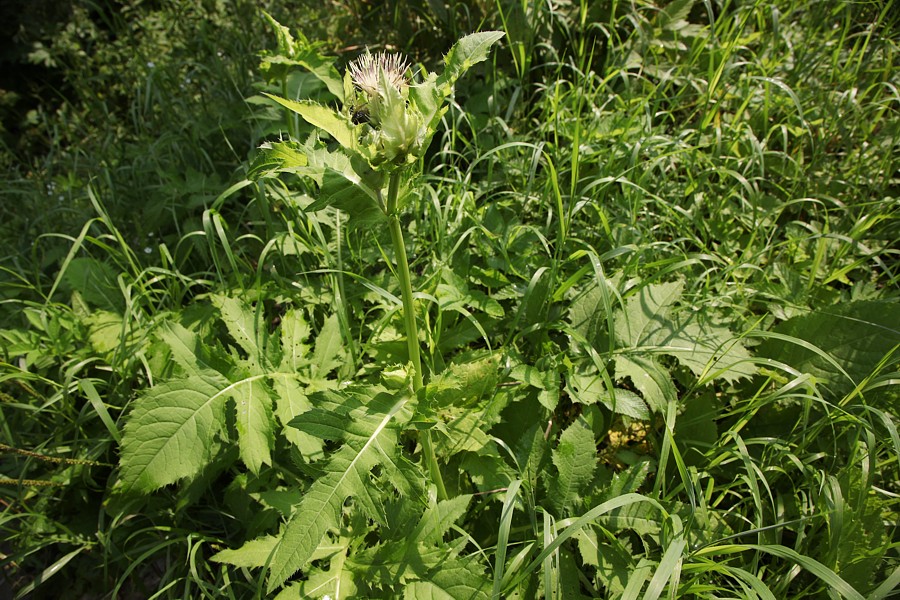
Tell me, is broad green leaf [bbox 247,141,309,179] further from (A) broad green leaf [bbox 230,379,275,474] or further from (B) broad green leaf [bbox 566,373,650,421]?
(B) broad green leaf [bbox 566,373,650,421]

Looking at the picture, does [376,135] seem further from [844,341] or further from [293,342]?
[844,341]

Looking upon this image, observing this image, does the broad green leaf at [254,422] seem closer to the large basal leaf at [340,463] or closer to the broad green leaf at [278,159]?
the large basal leaf at [340,463]

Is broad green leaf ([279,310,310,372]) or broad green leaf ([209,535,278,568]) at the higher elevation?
broad green leaf ([279,310,310,372])

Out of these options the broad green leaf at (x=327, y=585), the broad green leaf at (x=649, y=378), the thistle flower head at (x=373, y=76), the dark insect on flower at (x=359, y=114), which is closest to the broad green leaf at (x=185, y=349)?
the broad green leaf at (x=327, y=585)

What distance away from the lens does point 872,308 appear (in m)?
1.77

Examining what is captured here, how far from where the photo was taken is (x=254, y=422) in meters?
1.55

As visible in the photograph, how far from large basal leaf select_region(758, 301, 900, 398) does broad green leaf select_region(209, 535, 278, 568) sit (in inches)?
67.9

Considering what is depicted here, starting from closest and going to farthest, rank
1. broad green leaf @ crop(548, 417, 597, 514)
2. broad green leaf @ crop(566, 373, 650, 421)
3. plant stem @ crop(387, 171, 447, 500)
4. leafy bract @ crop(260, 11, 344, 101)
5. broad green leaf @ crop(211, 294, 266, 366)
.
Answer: plant stem @ crop(387, 171, 447, 500)
broad green leaf @ crop(548, 417, 597, 514)
broad green leaf @ crop(566, 373, 650, 421)
broad green leaf @ crop(211, 294, 266, 366)
leafy bract @ crop(260, 11, 344, 101)

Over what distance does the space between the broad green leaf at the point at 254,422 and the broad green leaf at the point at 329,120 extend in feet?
2.76

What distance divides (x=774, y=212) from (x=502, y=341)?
1.21m

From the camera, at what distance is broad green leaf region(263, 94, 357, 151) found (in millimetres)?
1094

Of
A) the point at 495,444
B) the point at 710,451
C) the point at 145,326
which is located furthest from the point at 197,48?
the point at 710,451

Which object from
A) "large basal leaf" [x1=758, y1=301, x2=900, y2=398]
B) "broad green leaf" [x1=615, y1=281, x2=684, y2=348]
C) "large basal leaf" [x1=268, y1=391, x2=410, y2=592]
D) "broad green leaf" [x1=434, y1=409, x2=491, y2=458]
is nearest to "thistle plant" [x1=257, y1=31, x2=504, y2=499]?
"large basal leaf" [x1=268, y1=391, x2=410, y2=592]

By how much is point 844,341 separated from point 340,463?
1.66 m
